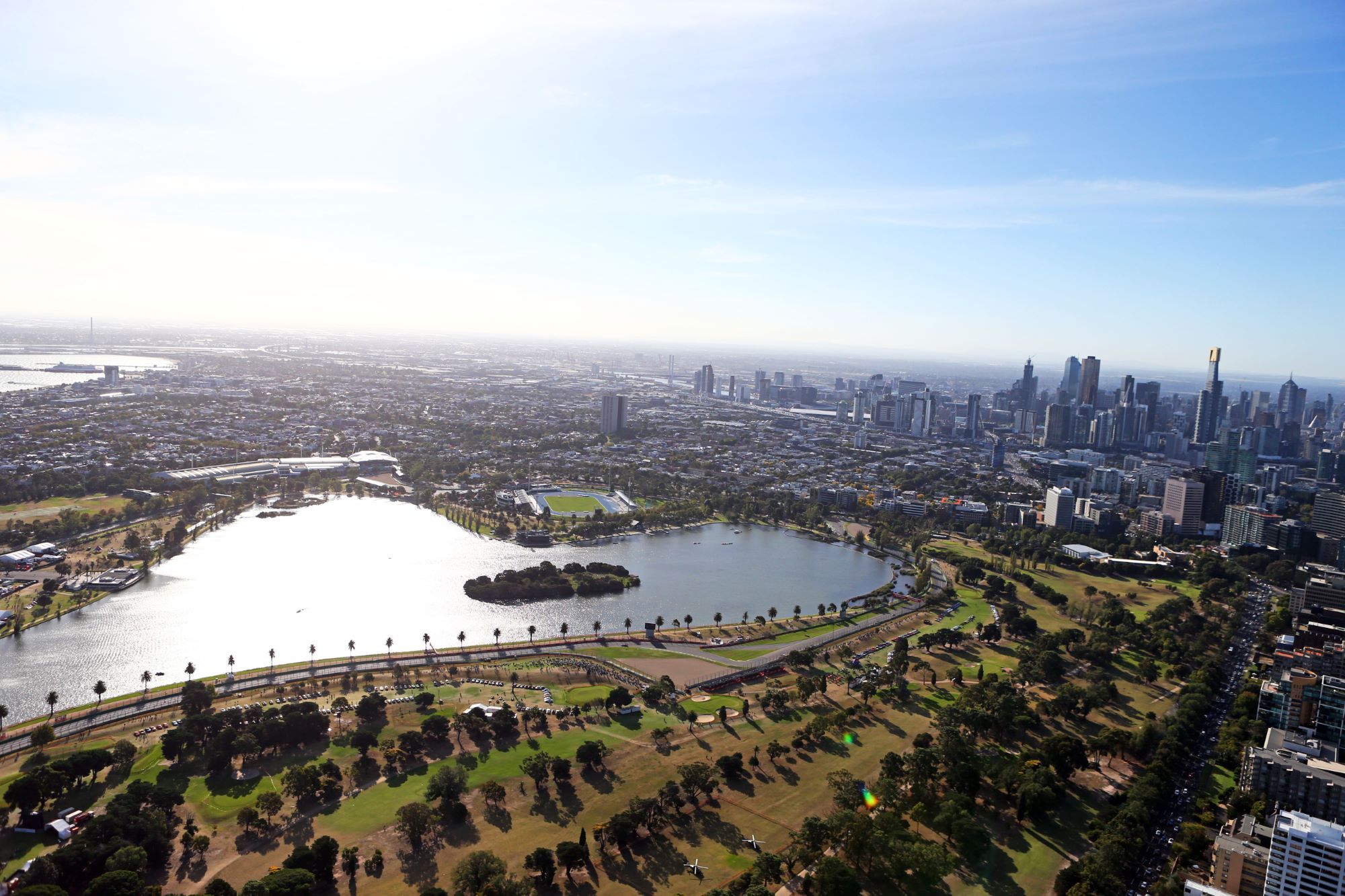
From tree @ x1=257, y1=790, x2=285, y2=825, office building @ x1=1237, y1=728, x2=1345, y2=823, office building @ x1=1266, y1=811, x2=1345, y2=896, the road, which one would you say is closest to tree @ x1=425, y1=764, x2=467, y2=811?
tree @ x1=257, y1=790, x2=285, y2=825

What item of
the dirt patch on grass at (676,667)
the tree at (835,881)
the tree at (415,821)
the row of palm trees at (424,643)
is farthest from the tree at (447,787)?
the row of palm trees at (424,643)

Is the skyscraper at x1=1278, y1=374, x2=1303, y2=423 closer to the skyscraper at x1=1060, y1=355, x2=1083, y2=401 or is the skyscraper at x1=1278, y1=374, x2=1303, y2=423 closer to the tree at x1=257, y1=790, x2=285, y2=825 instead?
the skyscraper at x1=1060, y1=355, x2=1083, y2=401

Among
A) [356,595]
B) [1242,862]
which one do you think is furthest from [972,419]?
[1242,862]

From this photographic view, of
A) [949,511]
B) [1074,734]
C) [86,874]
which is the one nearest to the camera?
[86,874]

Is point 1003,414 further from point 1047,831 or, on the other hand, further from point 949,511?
point 1047,831

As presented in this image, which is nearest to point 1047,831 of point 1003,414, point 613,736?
point 613,736

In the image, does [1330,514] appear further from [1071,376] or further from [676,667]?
[1071,376]

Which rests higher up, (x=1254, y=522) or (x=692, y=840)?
(x=1254, y=522)
